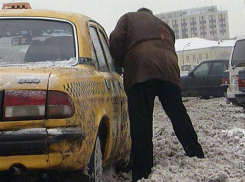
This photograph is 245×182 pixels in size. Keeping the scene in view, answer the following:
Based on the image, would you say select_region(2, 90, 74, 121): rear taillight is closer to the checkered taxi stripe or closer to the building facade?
the checkered taxi stripe

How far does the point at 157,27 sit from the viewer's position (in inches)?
207

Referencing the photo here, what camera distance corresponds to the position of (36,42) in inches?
174

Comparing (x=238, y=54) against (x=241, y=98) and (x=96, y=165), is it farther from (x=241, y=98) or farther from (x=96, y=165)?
(x=96, y=165)

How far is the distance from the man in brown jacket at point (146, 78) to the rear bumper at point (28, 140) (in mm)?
1608

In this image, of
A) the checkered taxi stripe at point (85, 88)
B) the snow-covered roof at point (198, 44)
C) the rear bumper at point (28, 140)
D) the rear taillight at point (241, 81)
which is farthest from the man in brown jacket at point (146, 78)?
the snow-covered roof at point (198, 44)

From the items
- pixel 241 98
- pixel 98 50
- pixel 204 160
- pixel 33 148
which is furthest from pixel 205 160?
pixel 241 98

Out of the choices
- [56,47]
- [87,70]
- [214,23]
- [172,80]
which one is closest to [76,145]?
[87,70]

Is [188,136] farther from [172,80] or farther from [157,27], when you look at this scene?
[157,27]

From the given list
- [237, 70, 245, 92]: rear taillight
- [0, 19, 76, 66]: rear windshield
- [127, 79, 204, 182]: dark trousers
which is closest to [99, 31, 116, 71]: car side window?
[127, 79, 204, 182]: dark trousers

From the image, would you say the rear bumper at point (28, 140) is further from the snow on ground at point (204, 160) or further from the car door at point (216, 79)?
the car door at point (216, 79)

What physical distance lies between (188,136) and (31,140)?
2328 millimetres

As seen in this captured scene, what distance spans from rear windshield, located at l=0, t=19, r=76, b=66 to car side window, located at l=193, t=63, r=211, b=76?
15.3m

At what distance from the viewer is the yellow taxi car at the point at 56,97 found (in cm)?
346

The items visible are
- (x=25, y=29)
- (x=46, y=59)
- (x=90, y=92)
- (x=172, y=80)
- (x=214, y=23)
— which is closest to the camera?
(x=90, y=92)
